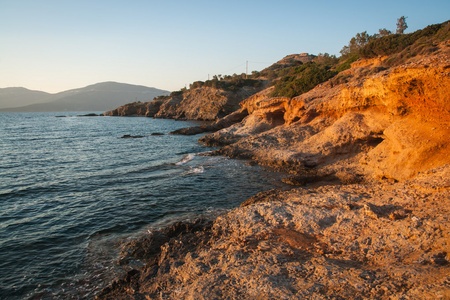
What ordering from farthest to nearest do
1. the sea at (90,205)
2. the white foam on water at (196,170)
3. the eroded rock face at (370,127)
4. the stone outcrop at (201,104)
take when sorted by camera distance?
the stone outcrop at (201,104) → the white foam on water at (196,170) → the eroded rock face at (370,127) → the sea at (90,205)

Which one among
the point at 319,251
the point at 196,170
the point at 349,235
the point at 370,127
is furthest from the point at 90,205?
the point at 370,127

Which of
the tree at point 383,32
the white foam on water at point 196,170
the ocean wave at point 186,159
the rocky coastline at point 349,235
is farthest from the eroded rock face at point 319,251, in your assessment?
the tree at point 383,32

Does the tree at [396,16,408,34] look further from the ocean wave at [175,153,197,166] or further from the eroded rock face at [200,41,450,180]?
the ocean wave at [175,153,197,166]

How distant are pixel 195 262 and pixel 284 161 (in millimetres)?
12146

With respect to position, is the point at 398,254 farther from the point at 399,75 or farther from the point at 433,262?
the point at 399,75

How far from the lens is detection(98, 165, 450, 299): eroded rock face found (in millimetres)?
4727

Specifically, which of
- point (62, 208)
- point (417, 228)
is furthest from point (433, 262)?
point (62, 208)

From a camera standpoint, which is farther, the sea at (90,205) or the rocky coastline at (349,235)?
the sea at (90,205)

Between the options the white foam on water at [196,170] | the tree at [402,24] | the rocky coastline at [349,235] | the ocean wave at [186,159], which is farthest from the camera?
the tree at [402,24]

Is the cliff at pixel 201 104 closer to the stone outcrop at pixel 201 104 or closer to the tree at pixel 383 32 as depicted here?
the stone outcrop at pixel 201 104

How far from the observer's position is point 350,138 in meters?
15.7

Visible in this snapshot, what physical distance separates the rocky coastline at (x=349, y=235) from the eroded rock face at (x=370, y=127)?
0.06 metres

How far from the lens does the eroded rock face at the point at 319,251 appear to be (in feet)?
15.5

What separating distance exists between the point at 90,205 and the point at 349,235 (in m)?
10.8
